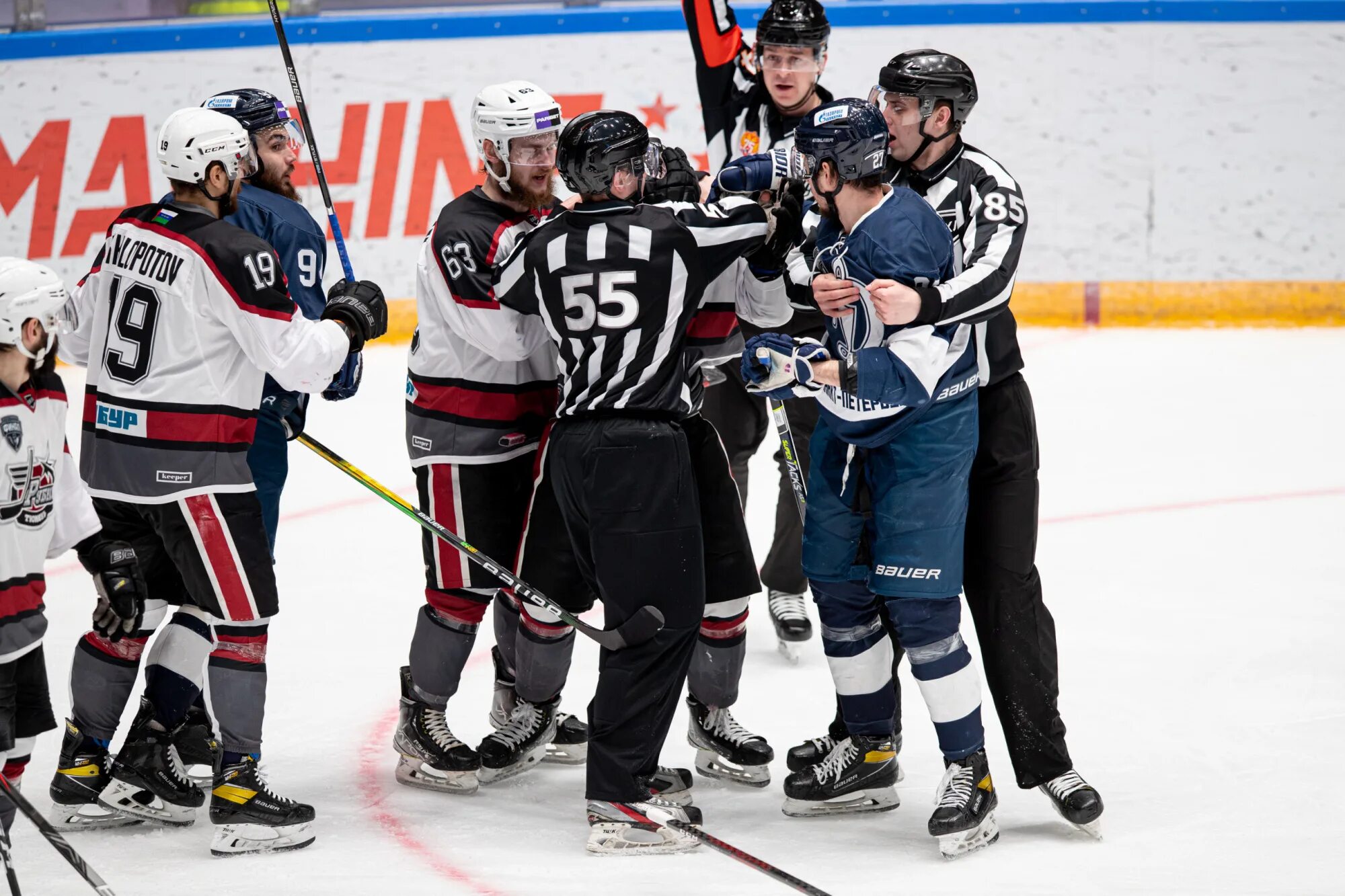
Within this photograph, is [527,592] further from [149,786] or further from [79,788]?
[79,788]

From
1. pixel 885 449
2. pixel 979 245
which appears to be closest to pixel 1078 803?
pixel 885 449

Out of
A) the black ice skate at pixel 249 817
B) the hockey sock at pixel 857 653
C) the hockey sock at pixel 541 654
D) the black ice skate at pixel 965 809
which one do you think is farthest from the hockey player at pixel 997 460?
the black ice skate at pixel 249 817

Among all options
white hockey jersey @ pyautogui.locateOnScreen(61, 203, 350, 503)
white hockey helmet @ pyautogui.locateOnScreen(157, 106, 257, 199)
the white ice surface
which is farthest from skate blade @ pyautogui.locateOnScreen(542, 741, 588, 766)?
white hockey helmet @ pyautogui.locateOnScreen(157, 106, 257, 199)

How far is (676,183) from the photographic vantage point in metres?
3.41

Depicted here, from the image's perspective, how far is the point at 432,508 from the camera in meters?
3.59

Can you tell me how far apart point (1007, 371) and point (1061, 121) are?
4.66m

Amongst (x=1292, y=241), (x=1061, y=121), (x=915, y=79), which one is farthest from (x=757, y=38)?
(x=1292, y=241)

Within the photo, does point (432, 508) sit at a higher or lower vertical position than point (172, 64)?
lower

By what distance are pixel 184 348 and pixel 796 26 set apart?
2.10 m

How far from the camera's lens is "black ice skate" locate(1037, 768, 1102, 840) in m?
3.14

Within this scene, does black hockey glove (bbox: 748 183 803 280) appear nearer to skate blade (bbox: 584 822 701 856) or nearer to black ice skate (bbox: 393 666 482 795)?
skate blade (bbox: 584 822 701 856)

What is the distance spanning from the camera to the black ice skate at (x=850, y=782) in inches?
132

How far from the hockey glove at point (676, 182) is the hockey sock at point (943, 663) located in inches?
38.5

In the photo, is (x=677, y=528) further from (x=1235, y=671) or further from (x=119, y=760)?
(x=1235, y=671)
